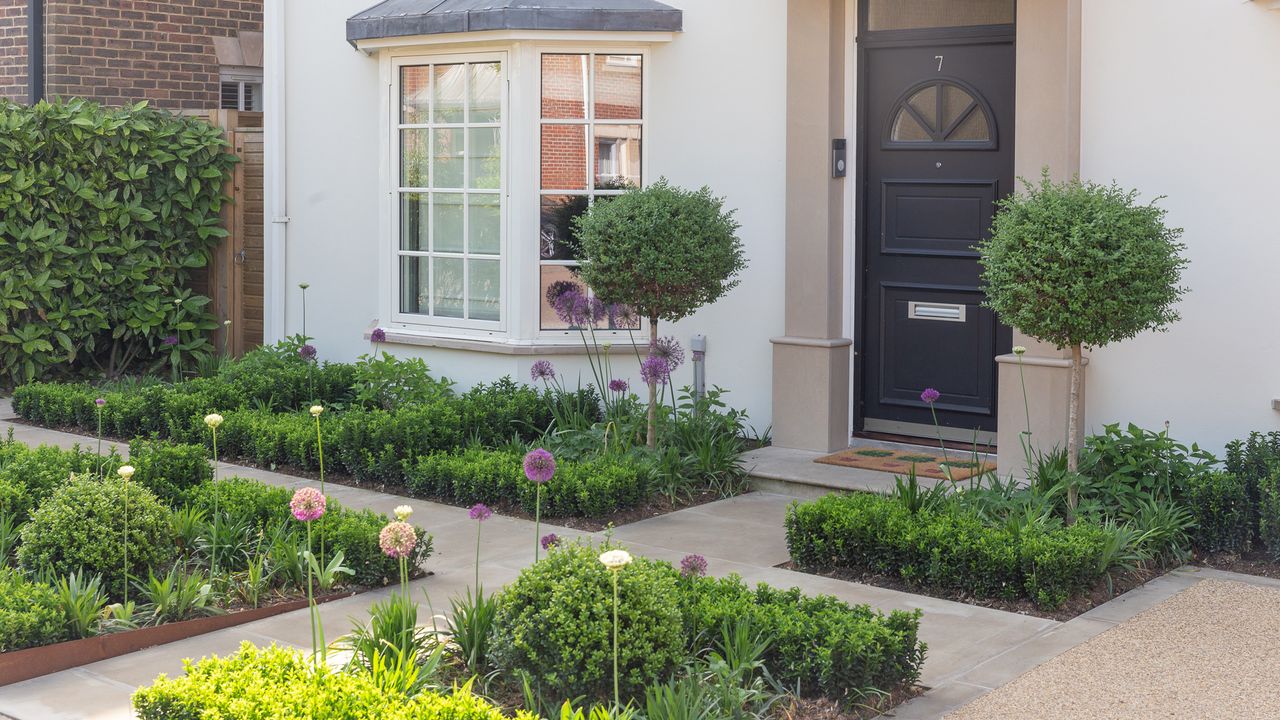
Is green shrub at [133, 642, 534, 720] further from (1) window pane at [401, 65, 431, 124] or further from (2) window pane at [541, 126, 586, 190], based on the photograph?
(1) window pane at [401, 65, 431, 124]

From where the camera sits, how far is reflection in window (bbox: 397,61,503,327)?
30.9 feet

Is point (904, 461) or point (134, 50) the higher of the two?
point (134, 50)

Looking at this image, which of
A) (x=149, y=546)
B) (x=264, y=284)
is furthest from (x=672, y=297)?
(x=264, y=284)

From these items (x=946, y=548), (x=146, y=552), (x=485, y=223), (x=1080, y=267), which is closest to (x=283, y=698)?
(x=146, y=552)

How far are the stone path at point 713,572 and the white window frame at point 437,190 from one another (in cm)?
214

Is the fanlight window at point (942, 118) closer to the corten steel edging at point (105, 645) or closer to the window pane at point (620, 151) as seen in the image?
the window pane at point (620, 151)

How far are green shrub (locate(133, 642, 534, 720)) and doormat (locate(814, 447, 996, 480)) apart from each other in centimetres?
407

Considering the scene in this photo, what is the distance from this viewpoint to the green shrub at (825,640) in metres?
4.30

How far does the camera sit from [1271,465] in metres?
6.07

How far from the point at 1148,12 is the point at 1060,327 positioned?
193 cm

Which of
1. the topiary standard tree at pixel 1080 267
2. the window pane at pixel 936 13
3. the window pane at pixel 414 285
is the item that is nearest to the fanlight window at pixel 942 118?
the window pane at pixel 936 13

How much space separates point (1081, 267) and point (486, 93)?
4.81 meters

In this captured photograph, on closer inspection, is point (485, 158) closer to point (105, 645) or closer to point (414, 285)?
point (414, 285)

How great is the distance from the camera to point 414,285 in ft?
33.0
